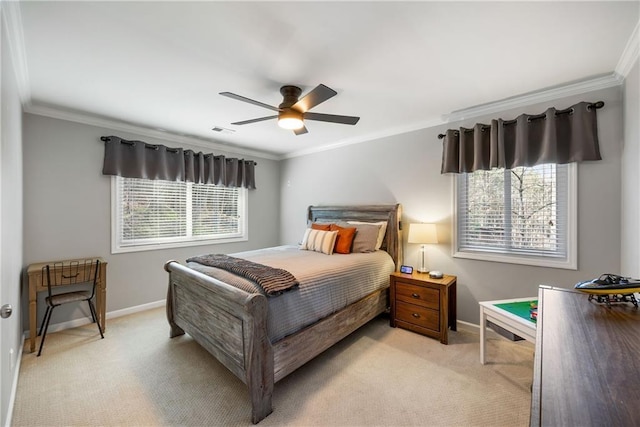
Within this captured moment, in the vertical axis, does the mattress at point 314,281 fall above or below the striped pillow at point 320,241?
below

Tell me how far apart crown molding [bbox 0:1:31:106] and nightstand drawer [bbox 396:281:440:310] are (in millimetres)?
3599

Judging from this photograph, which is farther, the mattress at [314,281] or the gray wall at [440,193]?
the gray wall at [440,193]

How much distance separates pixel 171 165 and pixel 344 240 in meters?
2.67

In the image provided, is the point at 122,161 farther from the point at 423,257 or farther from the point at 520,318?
the point at 520,318

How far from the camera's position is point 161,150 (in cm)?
365

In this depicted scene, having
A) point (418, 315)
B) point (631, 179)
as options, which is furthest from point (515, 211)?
point (418, 315)

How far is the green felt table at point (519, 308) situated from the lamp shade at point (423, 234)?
0.89 metres

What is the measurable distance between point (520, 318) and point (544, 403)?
164cm

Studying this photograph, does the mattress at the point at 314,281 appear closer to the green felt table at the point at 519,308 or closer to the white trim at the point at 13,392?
the green felt table at the point at 519,308

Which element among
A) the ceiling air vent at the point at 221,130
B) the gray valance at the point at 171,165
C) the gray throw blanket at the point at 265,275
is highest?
the ceiling air vent at the point at 221,130

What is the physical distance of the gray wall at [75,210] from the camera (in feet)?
9.32

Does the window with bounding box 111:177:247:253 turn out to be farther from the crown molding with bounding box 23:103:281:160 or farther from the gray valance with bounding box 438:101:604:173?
the gray valance with bounding box 438:101:604:173

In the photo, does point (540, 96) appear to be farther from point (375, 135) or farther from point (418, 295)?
point (418, 295)

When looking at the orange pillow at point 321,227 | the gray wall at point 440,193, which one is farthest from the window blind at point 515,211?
the orange pillow at point 321,227
